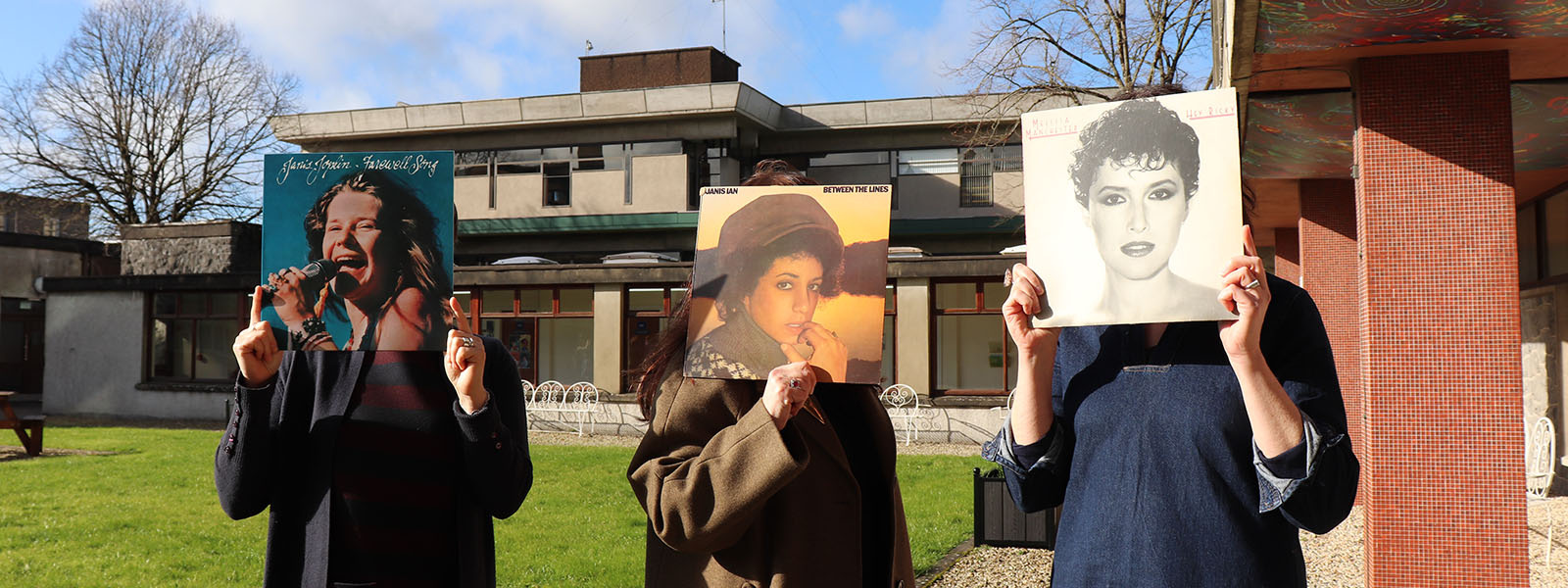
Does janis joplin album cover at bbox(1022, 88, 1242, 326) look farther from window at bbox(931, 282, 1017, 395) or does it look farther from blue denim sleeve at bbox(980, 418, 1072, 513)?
window at bbox(931, 282, 1017, 395)

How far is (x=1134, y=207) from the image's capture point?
6.69 ft

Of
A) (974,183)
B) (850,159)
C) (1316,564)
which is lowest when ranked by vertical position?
(1316,564)

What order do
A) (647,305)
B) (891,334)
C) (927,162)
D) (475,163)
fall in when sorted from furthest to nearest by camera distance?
(475,163), (927,162), (891,334), (647,305)

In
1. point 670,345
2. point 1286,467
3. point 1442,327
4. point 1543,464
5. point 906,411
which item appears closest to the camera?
point 1286,467

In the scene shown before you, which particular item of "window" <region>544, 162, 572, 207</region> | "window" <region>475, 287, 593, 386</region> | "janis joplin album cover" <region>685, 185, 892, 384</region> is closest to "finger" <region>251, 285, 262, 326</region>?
"janis joplin album cover" <region>685, 185, 892, 384</region>

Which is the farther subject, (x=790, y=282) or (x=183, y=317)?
(x=183, y=317)

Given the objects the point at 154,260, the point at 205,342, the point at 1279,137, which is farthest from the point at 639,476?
the point at 154,260

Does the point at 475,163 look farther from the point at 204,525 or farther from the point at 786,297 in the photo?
the point at 786,297

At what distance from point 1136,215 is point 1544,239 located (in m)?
12.6

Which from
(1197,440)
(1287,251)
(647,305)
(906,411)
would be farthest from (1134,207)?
(647,305)

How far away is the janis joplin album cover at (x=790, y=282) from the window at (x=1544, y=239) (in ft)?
38.3

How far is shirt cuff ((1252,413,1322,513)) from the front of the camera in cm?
176

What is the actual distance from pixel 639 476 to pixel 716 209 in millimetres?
608

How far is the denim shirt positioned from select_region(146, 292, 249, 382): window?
23.0 m
